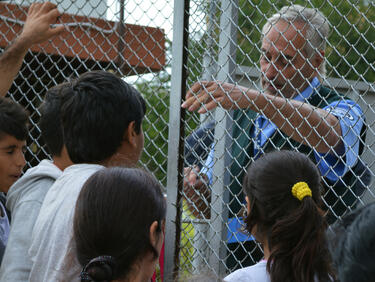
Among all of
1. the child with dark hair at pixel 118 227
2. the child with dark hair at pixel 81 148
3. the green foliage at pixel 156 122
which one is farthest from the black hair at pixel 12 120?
the child with dark hair at pixel 118 227

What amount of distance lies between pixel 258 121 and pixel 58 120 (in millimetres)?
910

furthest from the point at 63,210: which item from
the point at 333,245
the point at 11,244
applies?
the point at 333,245

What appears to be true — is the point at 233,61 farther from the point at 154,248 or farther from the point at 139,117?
the point at 154,248

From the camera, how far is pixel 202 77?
9.89 ft

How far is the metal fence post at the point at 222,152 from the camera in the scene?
2656 millimetres

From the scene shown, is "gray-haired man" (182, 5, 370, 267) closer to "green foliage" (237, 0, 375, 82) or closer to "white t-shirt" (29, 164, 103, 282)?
"green foliage" (237, 0, 375, 82)

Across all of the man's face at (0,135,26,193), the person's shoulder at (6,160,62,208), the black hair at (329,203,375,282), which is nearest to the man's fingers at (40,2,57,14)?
the man's face at (0,135,26,193)

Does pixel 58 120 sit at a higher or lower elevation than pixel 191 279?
higher

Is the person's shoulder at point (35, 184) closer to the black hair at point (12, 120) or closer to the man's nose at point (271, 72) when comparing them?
the black hair at point (12, 120)

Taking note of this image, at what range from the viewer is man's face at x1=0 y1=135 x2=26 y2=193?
2.86 meters

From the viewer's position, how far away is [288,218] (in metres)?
1.97

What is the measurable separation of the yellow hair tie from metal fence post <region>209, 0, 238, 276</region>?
27.0 inches

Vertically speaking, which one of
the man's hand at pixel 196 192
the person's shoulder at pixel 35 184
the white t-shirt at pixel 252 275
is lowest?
→ the man's hand at pixel 196 192

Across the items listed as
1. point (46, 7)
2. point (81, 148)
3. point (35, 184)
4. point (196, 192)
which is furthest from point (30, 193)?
point (46, 7)
